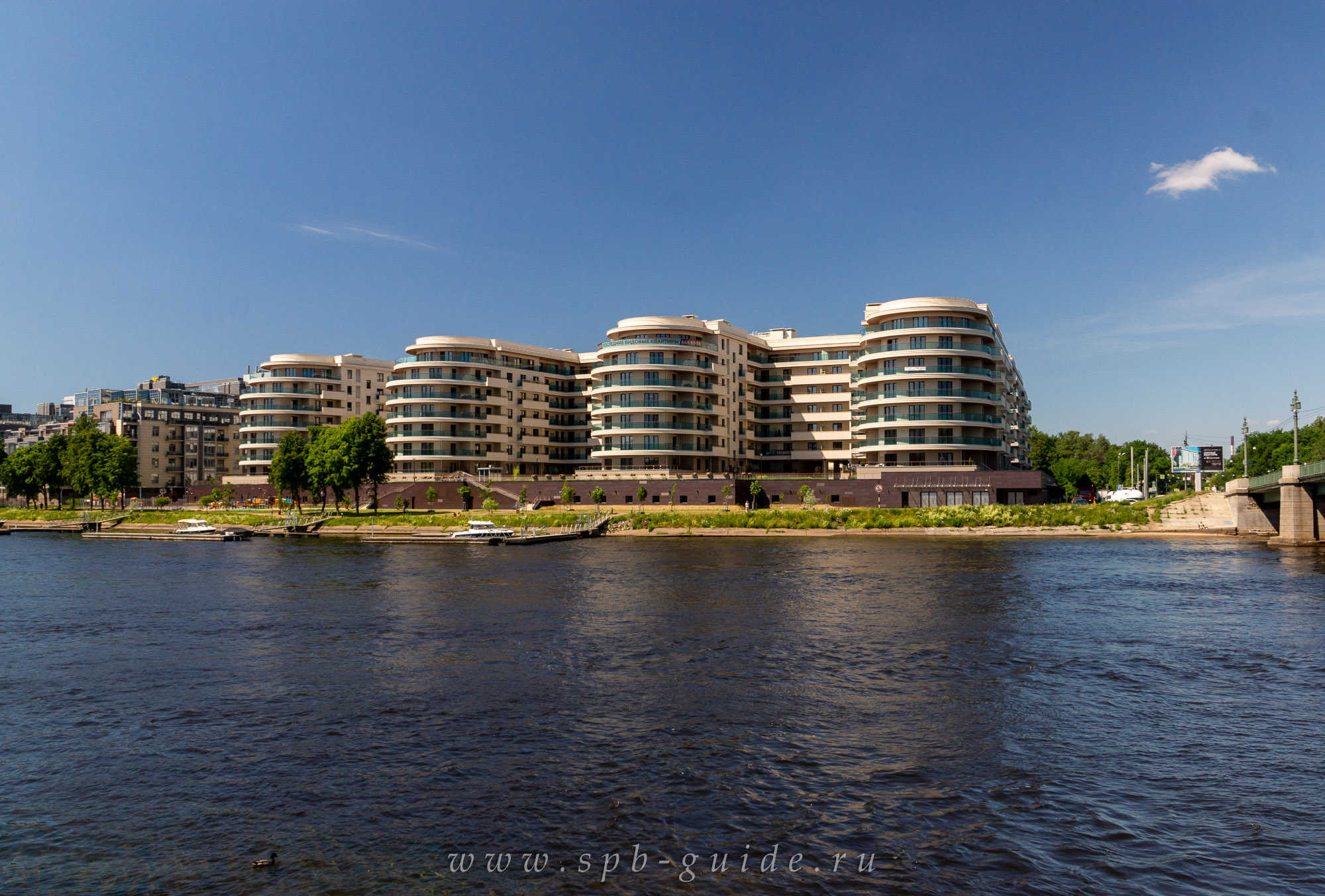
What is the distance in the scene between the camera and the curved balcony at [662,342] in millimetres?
128625

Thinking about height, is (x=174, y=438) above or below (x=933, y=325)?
below

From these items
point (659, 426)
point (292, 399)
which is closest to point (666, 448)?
point (659, 426)

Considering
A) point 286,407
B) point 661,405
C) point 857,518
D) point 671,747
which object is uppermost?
→ point 286,407

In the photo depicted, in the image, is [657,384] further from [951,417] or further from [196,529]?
[196,529]

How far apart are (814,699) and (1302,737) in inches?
473

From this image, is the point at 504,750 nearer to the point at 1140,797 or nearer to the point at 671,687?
the point at 671,687

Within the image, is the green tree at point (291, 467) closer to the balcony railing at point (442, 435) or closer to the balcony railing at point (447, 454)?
the balcony railing at point (447, 454)

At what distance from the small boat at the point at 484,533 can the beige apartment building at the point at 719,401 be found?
29.0 metres

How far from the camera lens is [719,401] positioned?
135m

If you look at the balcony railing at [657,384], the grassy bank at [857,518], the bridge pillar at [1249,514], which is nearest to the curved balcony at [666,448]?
the balcony railing at [657,384]

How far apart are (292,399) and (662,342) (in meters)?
80.0

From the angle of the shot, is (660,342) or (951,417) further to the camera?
(660,342)

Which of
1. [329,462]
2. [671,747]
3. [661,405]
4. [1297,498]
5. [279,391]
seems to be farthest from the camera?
[279,391]

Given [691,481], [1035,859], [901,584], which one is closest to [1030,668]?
[1035,859]
